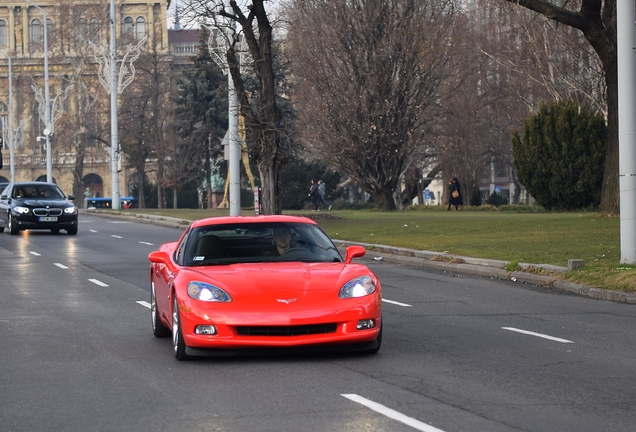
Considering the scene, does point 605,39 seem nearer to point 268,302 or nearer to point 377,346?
point 377,346

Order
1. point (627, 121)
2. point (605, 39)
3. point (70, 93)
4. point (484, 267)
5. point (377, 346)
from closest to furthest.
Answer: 1. point (377, 346)
2. point (627, 121)
3. point (484, 267)
4. point (605, 39)
5. point (70, 93)

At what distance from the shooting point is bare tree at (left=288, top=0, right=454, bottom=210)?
159ft

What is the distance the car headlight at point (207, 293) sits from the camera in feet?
33.1

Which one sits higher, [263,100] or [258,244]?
[263,100]

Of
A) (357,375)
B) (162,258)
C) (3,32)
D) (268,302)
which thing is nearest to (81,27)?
(3,32)

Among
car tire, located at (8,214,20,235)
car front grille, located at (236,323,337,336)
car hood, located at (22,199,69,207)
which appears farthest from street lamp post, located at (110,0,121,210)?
car front grille, located at (236,323,337,336)

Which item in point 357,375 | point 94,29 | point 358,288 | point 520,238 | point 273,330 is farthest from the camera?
point 94,29

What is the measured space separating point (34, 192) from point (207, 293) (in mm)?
27332

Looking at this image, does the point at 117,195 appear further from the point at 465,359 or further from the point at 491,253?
the point at 465,359

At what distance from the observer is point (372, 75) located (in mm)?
48562

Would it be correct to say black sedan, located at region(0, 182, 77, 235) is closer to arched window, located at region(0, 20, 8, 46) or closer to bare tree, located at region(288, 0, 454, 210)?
bare tree, located at region(288, 0, 454, 210)

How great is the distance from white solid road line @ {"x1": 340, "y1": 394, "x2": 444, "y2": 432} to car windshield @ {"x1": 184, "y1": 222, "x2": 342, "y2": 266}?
10.2ft

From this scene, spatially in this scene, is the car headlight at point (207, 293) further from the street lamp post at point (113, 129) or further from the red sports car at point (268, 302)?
the street lamp post at point (113, 129)

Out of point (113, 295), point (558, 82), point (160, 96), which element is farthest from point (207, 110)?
point (113, 295)
